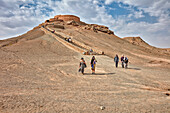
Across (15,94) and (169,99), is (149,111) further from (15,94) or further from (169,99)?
(15,94)

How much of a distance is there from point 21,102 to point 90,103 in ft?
8.20

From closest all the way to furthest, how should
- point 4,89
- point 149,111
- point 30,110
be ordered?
1. point 30,110
2. point 149,111
3. point 4,89

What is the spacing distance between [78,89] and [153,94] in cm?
363

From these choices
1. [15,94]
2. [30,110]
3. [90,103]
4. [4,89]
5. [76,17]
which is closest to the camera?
[30,110]

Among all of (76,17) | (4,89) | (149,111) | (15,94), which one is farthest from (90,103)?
(76,17)

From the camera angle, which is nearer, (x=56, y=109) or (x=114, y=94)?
(x=56, y=109)

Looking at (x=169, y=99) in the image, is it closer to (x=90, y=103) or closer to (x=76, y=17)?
(x=90, y=103)

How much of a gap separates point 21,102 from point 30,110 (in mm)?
722

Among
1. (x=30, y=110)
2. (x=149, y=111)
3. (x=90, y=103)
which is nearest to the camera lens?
(x=30, y=110)

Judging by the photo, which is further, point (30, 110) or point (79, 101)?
point (79, 101)

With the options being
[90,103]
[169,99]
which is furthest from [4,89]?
[169,99]

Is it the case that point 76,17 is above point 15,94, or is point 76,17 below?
above

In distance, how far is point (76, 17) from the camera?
75938mm

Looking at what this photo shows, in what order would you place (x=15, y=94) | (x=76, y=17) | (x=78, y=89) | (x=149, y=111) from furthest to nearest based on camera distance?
(x=76, y=17) → (x=78, y=89) → (x=15, y=94) → (x=149, y=111)
